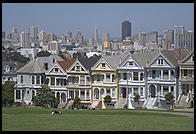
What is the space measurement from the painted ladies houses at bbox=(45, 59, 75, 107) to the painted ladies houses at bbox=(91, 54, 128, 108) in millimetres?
2839

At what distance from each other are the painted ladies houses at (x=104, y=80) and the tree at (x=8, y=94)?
7806 millimetres

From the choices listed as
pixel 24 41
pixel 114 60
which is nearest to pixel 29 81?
pixel 114 60

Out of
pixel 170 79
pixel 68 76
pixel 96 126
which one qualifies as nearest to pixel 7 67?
pixel 68 76

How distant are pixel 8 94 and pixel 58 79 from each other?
4.88 metres

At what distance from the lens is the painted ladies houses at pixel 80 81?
38688mm

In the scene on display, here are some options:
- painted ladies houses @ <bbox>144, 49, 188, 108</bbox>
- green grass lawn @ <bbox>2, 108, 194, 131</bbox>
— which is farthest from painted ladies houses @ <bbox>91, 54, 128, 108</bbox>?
green grass lawn @ <bbox>2, 108, 194, 131</bbox>

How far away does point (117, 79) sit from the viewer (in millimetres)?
37969

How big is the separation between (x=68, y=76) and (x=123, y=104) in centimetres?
637

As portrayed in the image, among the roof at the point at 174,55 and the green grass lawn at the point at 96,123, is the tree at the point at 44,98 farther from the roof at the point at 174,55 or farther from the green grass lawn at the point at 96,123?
the green grass lawn at the point at 96,123

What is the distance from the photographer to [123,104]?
117 ft

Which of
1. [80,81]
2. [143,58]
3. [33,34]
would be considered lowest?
[80,81]

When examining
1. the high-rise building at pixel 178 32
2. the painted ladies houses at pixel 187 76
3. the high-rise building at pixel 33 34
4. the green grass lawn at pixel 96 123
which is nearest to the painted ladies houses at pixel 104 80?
the painted ladies houses at pixel 187 76

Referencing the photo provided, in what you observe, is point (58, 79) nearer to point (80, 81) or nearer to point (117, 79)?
point (80, 81)

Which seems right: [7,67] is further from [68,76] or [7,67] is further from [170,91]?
[170,91]
